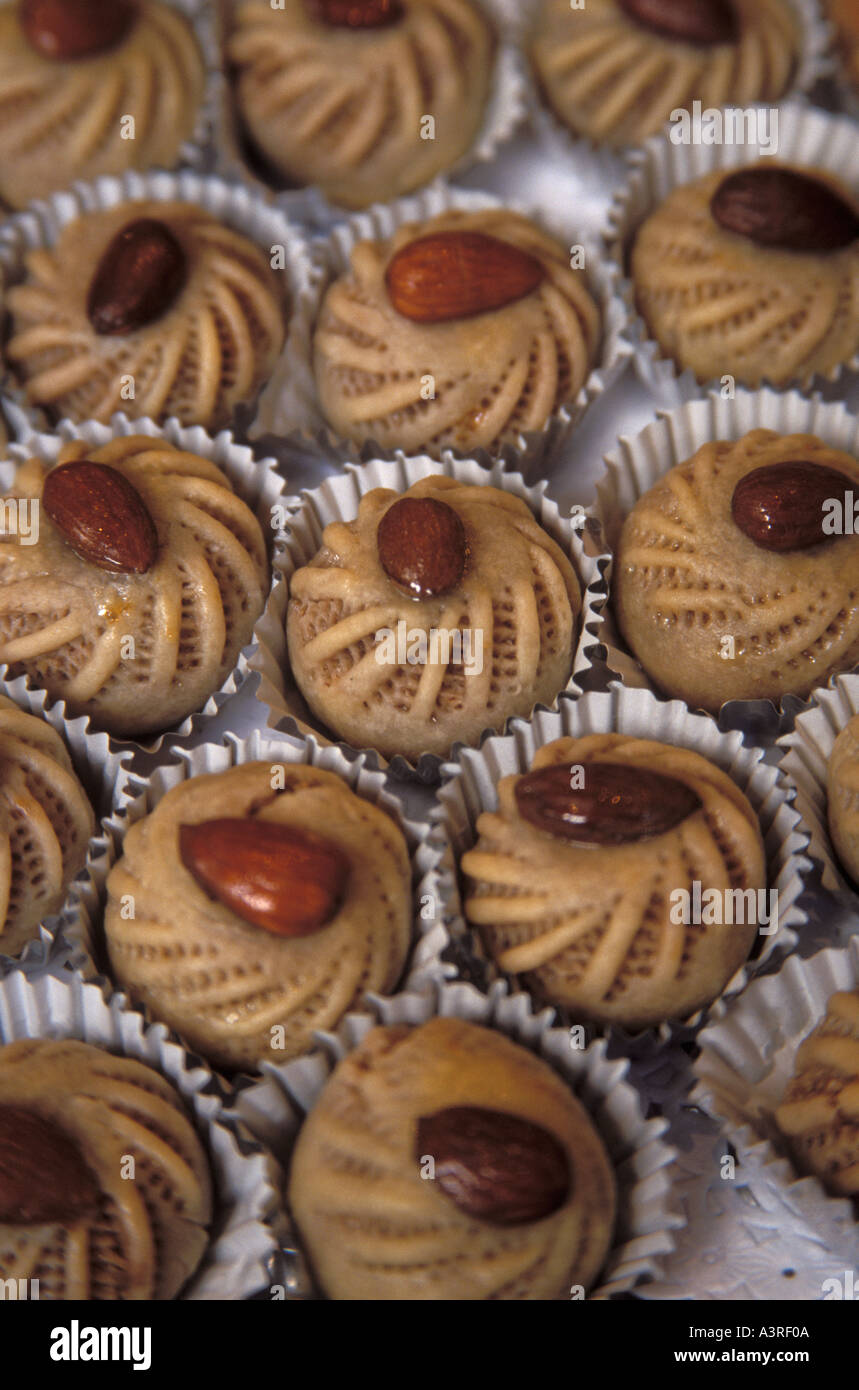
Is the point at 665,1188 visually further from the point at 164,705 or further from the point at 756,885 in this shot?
the point at 164,705

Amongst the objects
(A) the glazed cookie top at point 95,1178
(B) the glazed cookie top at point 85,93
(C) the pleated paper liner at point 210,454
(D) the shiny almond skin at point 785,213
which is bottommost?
(A) the glazed cookie top at point 95,1178

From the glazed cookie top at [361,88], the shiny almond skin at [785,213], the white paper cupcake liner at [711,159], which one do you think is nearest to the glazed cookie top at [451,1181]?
the shiny almond skin at [785,213]

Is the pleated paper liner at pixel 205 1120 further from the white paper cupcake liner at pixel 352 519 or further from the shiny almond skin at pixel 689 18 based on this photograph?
the shiny almond skin at pixel 689 18

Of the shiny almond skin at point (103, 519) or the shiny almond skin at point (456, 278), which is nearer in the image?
the shiny almond skin at point (103, 519)

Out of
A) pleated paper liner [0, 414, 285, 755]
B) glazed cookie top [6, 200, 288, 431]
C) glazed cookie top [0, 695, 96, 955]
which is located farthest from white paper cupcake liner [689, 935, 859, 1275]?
glazed cookie top [6, 200, 288, 431]

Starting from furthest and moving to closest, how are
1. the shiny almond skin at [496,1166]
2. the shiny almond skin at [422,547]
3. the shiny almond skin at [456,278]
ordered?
the shiny almond skin at [456,278], the shiny almond skin at [422,547], the shiny almond skin at [496,1166]

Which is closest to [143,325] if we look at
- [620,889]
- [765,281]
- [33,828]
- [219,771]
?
[219,771]

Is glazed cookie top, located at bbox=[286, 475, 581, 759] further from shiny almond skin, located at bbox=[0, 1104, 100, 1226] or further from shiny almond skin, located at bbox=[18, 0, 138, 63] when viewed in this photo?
shiny almond skin, located at bbox=[18, 0, 138, 63]
